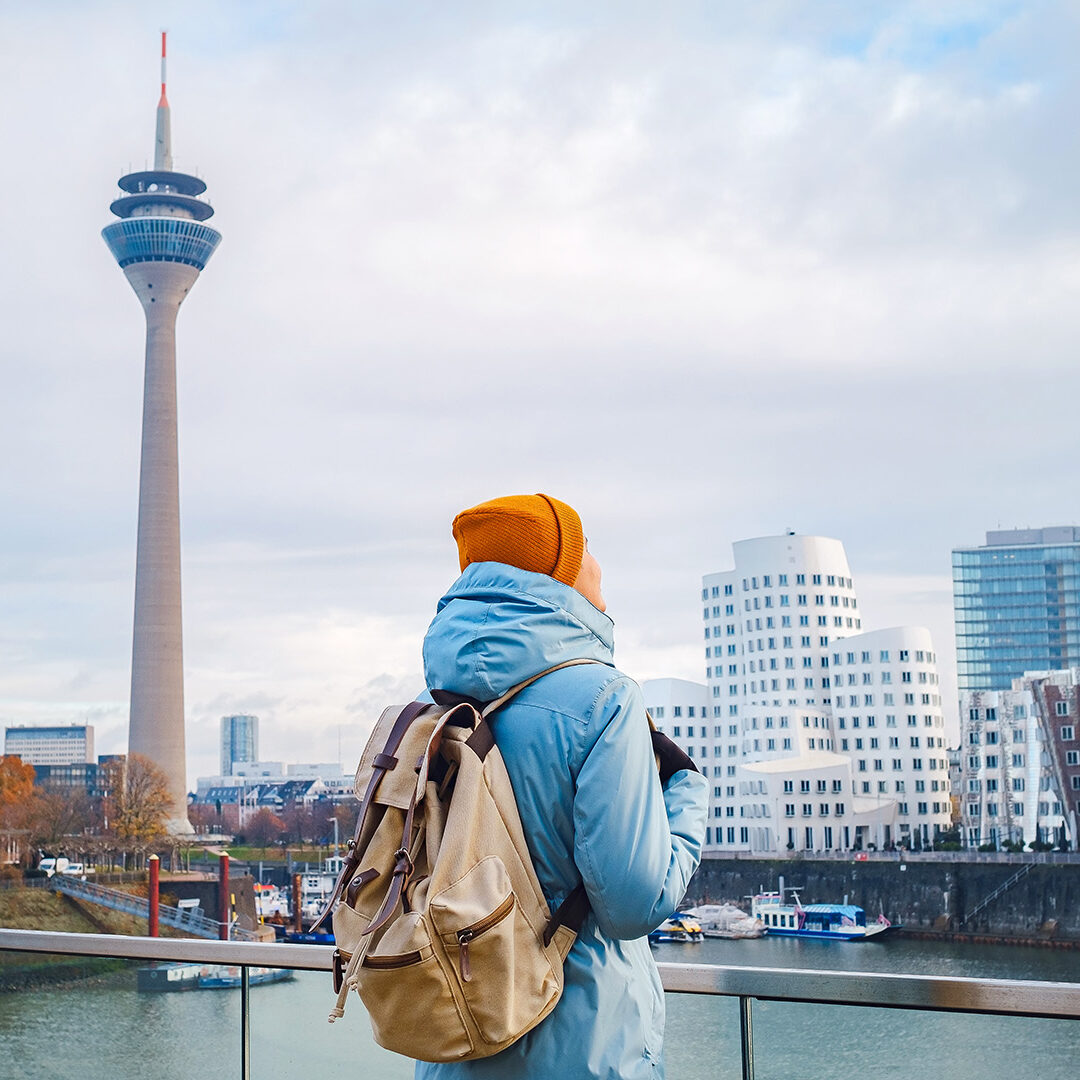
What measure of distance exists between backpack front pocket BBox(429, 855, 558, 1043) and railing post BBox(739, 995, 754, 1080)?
57 cm

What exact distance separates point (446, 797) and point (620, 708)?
0.16 m

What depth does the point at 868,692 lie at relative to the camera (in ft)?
117

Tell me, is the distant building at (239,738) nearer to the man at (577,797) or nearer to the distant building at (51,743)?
the distant building at (51,743)

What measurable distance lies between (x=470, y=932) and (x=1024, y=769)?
31706 millimetres

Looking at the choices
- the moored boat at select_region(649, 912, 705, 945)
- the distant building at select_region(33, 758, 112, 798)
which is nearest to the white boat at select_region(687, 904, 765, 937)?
the moored boat at select_region(649, 912, 705, 945)

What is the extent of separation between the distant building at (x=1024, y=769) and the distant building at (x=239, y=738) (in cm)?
A: 6103

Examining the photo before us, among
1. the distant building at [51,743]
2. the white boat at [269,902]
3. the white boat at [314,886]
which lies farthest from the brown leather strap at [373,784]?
the distant building at [51,743]

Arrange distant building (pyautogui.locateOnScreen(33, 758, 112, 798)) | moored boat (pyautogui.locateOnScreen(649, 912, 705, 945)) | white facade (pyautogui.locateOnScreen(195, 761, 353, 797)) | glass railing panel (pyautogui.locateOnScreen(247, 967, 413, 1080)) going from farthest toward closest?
white facade (pyautogui.locateOnScreen(195, 761, 353, 797)), distant building (pyautogui.locateOnScreen(33, 758, 112, 798)), moored boat (pyautogui.locateOnScreen(649, 912, 705, 945)), glass railing panel (pyautogui.locateOnScreen(247, 967, 413, 1080))

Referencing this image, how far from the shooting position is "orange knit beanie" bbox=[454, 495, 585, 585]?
46.1 inches

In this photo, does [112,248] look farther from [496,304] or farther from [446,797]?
[446,797]

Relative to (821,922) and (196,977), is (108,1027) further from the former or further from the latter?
(821,922)

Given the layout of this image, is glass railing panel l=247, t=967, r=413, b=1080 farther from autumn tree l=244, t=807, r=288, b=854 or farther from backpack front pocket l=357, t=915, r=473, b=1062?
autumn tree l=244, t=807, r=288, b=854

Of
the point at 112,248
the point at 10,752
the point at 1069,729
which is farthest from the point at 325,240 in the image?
the point at 1069,729

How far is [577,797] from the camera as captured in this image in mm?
1087
